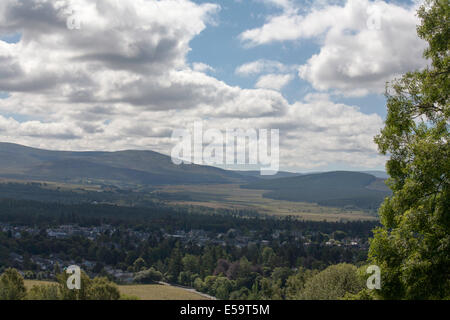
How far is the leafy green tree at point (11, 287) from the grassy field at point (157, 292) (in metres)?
56.3

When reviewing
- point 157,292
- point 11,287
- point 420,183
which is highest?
point 420,183

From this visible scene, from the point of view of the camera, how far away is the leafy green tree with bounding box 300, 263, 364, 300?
60188 millimetres

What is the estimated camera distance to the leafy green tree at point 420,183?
12.1 meters

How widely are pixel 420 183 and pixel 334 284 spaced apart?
5341 cm

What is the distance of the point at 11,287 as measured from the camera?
31406 millimetres

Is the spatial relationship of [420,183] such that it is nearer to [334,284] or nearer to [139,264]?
[334,284]

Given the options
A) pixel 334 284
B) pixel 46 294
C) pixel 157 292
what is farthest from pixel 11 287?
pixel 157 292

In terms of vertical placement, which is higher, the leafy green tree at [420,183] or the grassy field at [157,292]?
the leafy green tree at [420,183]

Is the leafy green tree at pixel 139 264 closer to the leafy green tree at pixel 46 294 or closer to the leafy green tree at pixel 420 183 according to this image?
the leafy green tree at pixel 46 294

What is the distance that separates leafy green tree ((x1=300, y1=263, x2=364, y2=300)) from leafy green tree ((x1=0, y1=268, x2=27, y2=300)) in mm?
40823

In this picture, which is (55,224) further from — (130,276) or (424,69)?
(424,69)

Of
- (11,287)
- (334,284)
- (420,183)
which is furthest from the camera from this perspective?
(334,284)

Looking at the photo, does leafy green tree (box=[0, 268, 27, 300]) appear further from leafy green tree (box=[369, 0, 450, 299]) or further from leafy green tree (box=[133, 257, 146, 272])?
leafy green tree (box=[133, 257, 146, 272])

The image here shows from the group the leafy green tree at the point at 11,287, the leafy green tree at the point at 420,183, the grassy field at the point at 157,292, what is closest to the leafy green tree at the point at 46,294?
the leafy green tree at the point at 11,287
